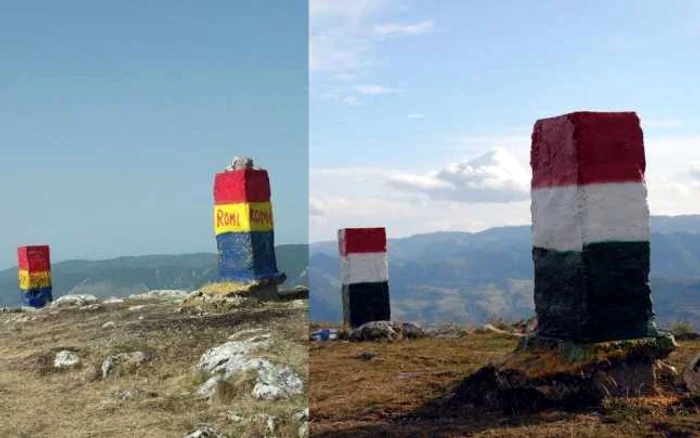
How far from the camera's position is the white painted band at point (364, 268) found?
12.8 metres

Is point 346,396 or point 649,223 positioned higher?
point 649,223

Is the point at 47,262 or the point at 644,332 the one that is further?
the point at 47,262

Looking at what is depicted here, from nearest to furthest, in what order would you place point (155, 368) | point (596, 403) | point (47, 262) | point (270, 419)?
point (596, 403), point (270, 419), point (155, 368), point (47, 262)

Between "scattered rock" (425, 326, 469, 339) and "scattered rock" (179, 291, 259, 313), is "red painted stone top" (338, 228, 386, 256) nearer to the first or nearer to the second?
"scattered rock" (425, 326, 469, 339)

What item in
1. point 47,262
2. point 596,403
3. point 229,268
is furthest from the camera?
point 47,262

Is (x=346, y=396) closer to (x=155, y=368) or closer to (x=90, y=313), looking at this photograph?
(x=155, y=368)

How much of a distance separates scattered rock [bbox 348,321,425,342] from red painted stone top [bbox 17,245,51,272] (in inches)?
451

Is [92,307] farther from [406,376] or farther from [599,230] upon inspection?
[599,230]

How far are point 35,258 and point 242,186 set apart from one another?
989cm

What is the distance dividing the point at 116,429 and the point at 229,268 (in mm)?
6559

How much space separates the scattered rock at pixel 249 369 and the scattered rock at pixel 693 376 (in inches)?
123

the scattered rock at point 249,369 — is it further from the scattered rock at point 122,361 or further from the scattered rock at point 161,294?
the scattered rock at point 161,294

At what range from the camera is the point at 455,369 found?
7.98 meters

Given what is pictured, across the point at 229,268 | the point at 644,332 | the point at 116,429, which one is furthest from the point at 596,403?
the point at 229,268
